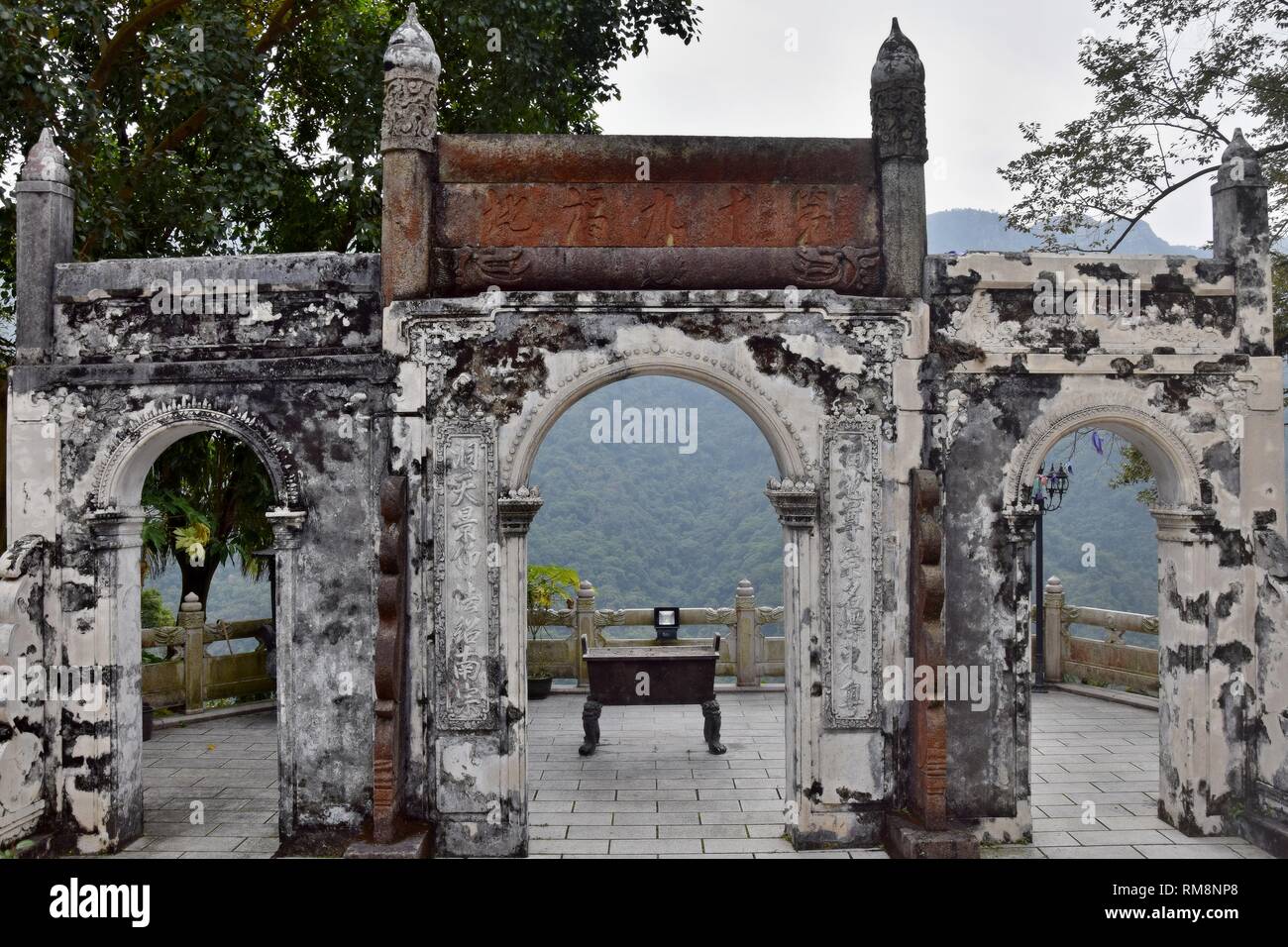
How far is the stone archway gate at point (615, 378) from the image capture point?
672cm

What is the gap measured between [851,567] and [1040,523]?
553 centimetres

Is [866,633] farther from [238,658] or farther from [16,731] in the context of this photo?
[238,658]

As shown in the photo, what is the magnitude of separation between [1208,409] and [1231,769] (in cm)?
287

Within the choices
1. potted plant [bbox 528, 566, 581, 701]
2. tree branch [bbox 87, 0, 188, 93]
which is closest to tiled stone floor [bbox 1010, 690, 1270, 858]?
potted plant [bbox 528, 566, 581, 701]

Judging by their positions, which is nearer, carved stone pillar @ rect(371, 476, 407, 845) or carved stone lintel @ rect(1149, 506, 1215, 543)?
carved stone pillar @ rect(371, 476, 407, 845)

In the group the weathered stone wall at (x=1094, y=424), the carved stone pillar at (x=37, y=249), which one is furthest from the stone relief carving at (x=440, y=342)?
the weathered stone wall at (x=1094, y=424)

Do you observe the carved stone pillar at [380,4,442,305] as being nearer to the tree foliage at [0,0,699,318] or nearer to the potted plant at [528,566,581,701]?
the tree foliage at [0,0,699,318]

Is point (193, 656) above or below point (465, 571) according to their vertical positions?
below

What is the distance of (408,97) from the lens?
671cm

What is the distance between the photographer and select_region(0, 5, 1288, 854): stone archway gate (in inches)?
265

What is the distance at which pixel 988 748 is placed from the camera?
6.80 meters

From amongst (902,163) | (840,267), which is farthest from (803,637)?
(902,163)

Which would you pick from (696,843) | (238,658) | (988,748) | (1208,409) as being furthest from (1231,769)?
(238,658)

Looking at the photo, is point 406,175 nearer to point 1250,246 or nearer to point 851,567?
point 851,567
